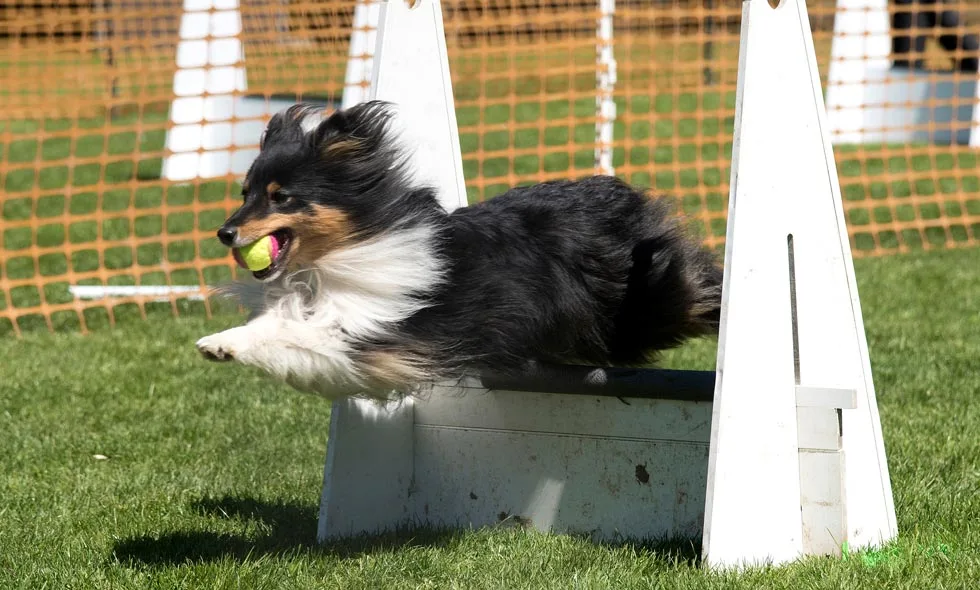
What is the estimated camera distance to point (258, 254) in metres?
3.58

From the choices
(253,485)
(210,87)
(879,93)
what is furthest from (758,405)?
(879,93)

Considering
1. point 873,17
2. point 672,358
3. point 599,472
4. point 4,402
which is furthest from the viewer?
point 873,17

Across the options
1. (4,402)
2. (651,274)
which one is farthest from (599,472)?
(4,402)

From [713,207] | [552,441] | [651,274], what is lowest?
[713,207]

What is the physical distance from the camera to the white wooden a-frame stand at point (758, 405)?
338 cm

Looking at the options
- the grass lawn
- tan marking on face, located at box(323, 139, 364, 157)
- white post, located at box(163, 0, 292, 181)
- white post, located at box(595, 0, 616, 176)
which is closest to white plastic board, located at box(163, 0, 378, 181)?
→ white post, located at box(163, 0, 292, 181)

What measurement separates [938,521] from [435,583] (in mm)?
1672

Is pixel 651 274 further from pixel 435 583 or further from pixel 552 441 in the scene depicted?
pixel 435 583

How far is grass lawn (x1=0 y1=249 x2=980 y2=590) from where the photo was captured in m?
3.58

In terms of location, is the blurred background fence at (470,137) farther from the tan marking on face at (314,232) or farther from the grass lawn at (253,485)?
the tan marking on face at (314,232)

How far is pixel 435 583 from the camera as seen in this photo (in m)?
3.58

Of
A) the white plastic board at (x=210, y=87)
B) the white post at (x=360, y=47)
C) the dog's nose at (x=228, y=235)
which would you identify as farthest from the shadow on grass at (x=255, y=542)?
the white plastic board at (x=210, y=87)

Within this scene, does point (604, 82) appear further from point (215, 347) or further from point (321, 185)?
point (215, 347)

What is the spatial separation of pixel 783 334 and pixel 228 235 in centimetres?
161
